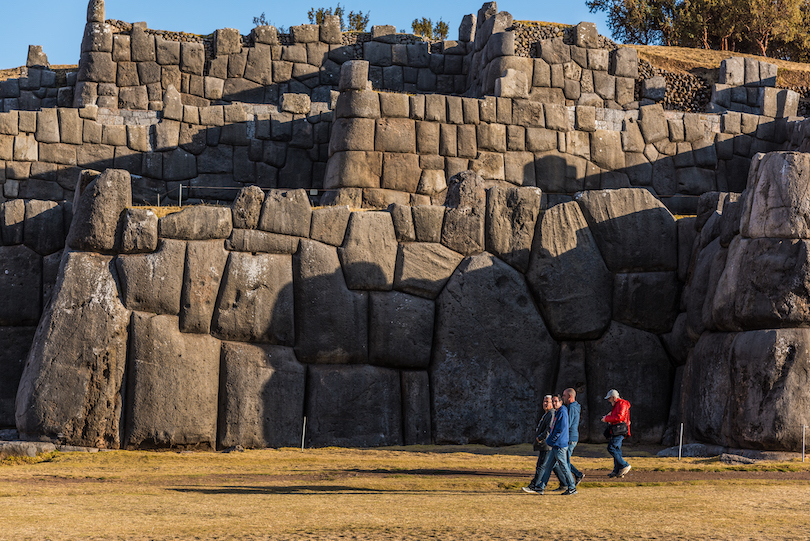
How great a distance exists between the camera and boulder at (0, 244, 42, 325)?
1667 centimetres

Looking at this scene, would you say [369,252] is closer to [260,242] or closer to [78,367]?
[260,242]

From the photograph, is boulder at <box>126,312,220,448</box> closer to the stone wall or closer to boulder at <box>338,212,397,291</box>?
the stone wall

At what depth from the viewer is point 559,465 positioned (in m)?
10.5

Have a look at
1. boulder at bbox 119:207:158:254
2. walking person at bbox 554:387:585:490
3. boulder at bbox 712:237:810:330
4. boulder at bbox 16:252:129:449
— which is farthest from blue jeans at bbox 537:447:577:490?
boulder at bbox 119:207:158:254

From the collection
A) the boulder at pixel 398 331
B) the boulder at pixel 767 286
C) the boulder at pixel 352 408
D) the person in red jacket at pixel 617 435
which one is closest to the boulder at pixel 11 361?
the boulder at pixel 352 408

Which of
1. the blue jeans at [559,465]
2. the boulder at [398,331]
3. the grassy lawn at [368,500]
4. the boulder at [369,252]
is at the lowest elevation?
the grassy lawn at [368,500]

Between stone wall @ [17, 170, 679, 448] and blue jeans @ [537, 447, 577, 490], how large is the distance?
5594mm

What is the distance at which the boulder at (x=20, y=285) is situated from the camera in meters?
16.7

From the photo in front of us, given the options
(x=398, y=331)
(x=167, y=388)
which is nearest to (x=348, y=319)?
(x=398, y=331)

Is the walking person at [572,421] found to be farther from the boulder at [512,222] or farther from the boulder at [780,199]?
the boulder at [512,222]

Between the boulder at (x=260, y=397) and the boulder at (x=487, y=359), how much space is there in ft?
8.04

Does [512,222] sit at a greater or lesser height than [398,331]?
greater

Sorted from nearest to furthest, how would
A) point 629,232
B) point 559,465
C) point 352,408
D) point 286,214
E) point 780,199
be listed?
point 559,465 → point 780,199 → point 352,408 → point 286,214 → point 629,232

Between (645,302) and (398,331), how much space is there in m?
4.61
